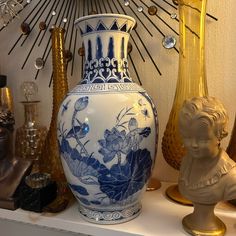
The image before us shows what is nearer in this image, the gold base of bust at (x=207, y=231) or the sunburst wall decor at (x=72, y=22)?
the gold base of bust at (x=207, y=231)

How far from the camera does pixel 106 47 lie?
1.64 ft

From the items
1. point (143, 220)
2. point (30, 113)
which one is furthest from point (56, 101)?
point (143, 220)

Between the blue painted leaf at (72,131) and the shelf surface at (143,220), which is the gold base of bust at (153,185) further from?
the blue painted leaf at (72,131)

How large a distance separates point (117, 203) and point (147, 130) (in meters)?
0.14

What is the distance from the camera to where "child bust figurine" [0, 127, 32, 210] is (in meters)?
0.57

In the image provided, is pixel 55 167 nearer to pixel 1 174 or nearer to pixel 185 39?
pixel 1 174

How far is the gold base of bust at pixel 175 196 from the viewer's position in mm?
553

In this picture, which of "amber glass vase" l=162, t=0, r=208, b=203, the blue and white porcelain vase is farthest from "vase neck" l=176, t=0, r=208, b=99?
the blue and white porcelain vase

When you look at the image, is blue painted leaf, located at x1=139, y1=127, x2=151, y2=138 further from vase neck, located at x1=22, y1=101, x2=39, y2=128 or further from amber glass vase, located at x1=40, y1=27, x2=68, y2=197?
vase neck, located at x1=22, y1=101, x2=39, y2=128

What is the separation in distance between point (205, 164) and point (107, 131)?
0.17 metres

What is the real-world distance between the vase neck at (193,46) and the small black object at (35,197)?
14.0 inches

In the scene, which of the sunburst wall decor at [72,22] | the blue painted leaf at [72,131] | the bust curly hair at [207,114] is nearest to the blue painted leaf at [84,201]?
the blue painted leaf at [72,131]

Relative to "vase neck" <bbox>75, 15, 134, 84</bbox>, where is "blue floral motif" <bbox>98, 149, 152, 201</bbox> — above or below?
below

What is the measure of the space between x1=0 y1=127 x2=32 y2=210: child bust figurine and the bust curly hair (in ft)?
1.23
